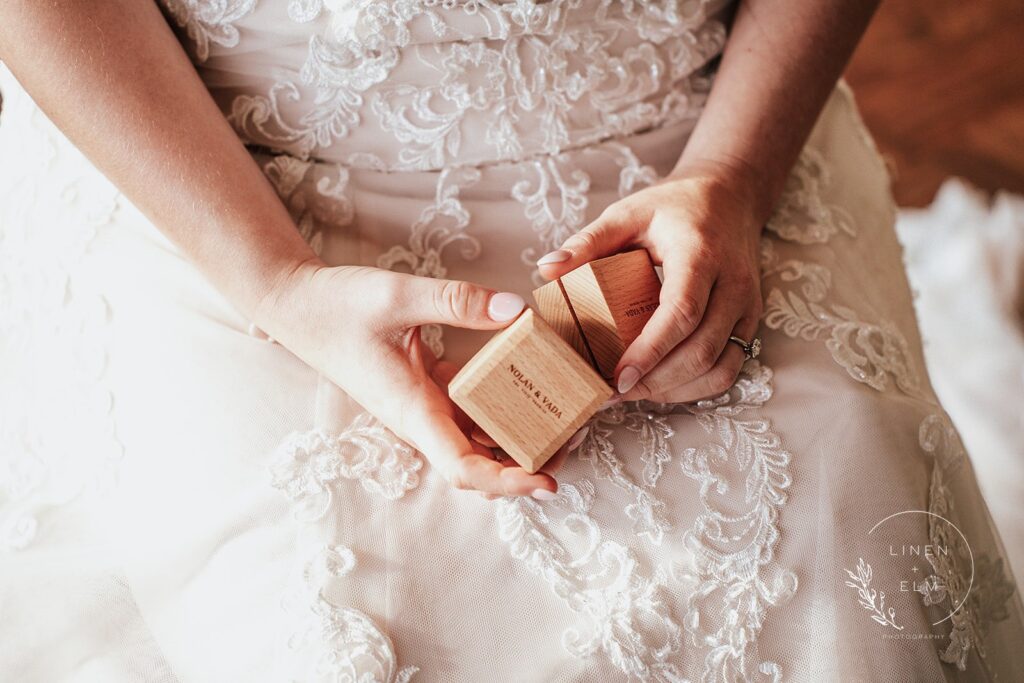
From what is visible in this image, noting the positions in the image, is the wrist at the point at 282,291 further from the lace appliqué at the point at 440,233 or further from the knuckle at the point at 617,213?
the knuckle at the point at 617,213

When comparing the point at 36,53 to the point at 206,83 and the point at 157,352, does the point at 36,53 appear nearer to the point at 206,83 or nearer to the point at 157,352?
the point at 206,83

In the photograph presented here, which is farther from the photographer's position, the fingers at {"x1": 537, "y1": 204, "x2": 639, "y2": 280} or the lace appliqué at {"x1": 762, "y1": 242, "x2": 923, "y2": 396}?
the lace appliqué at {"x1": 762, "y1": 242, "x2": 923, "y2": 396}

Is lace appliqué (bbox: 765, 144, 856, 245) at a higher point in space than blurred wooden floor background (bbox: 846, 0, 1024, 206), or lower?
higher

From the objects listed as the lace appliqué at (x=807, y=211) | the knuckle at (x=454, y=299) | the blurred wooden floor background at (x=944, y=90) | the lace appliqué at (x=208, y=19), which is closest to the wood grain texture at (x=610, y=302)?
Answer: the knuckle at (x=454, y=299)

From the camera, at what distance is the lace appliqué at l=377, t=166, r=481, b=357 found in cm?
99

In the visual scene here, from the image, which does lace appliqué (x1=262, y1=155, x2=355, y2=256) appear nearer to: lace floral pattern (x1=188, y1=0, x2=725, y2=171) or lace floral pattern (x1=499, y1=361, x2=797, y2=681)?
lace floral pattern (x1=188, y1=0, x2=725, y2=171)

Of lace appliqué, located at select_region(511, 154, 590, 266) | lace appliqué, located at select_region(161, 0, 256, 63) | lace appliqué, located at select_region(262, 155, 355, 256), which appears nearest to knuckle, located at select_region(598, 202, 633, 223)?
lace appliqué, located at select_region(511, 154, 590, 266)

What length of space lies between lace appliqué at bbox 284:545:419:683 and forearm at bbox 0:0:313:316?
1.08 feet

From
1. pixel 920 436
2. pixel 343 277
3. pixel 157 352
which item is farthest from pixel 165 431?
pixel 920 436

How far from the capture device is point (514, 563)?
2.60 feet

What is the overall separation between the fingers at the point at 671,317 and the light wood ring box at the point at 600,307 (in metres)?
0.03

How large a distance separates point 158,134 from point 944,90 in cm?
249

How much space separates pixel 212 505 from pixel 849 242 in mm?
887

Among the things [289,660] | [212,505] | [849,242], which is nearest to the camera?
[289,660]
